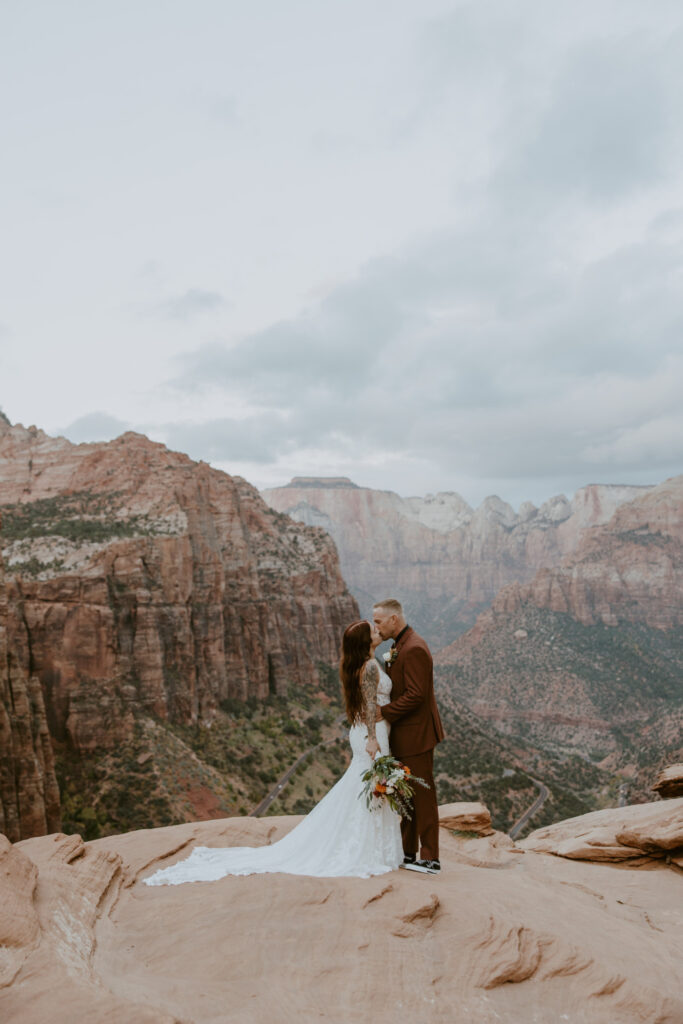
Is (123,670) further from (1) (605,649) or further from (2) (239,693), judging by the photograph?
(1) (605,649)

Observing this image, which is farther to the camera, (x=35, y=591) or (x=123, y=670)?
(x=123, y=670)

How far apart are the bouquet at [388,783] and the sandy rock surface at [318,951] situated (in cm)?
91

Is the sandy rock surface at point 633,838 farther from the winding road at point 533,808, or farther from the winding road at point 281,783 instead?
the winding road at point 533,808

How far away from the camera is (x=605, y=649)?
11788 centimetres

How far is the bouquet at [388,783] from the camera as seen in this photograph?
8.17 meters

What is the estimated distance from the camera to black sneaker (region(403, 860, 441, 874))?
8422 mm

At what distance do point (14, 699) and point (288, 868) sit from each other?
1806 centimetres

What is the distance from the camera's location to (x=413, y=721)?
8.58 meters

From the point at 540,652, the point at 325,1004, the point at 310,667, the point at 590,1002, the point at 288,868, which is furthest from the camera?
the point at 540,652

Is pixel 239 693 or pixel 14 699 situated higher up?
pixel 14 699

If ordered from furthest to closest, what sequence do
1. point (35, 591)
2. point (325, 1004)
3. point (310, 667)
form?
point (310, 667) < point (35, 591) < point (325, 1004)

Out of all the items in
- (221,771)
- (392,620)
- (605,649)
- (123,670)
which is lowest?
(605,649)

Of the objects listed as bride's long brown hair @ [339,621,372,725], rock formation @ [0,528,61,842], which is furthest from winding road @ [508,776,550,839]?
bride's long brown hair @ [339,621,372,725]

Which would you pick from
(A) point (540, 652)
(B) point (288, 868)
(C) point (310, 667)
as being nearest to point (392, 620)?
(B) point (288, 868)
